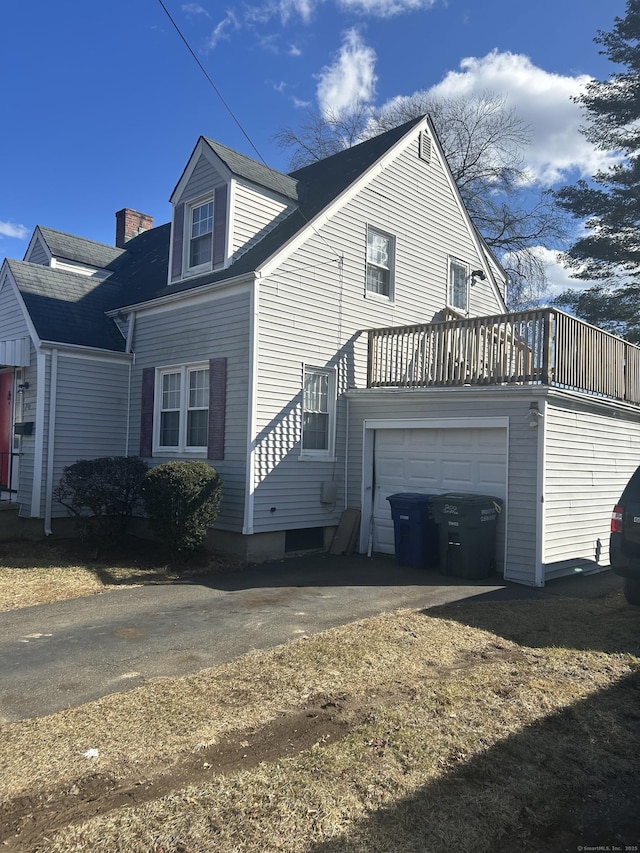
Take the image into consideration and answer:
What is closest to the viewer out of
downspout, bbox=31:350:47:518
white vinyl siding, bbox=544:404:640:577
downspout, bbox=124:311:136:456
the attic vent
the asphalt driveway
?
the asphalt driveway

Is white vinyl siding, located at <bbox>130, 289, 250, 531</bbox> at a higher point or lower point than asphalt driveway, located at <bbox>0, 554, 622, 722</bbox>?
higher

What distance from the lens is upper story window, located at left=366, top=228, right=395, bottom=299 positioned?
1259cm

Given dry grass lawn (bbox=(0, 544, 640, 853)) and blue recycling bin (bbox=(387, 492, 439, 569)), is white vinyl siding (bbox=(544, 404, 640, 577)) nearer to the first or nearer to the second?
blue recycling bin (bbox=(387, 492, 439, 569))

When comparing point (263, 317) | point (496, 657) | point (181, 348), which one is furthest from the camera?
point (181, 348)

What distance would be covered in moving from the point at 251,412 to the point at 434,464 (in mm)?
3192

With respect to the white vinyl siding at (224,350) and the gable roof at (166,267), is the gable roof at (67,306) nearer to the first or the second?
the gable roof at (166,267)

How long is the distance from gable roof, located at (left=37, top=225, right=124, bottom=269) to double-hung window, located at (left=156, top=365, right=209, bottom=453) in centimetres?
639

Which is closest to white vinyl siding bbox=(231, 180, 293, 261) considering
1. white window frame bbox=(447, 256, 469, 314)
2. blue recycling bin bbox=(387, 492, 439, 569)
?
white window frame bbox=(447, 256, 469, 314)

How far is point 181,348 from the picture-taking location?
1169 cm

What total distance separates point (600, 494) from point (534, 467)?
2404mm

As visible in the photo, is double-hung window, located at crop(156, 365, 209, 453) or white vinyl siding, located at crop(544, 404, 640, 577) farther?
double-hung window, located at crop(156, 365, 209, 453)

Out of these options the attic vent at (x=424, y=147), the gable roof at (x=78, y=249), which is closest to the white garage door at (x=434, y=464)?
the attic vent at (x=424, y=147)

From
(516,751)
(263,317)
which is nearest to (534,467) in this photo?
(263,317)

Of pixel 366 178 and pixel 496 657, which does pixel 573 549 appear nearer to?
pixel 496 657
